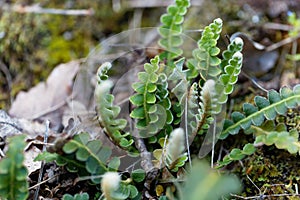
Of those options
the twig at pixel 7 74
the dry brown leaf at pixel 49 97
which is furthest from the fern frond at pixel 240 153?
the twig at pixel 7 74

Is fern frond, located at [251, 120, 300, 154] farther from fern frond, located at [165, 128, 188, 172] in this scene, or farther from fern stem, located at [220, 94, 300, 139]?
fern frond, located at [165, 128, 188, 172]

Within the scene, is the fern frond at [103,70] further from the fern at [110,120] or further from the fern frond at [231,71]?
the fern frond at [231,71]

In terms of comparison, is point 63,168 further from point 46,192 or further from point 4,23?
point 4,23

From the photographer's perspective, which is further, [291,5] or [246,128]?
[291,5]

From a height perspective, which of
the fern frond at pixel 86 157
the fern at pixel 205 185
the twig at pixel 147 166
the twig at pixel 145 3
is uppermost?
the twig at pixel 145 3

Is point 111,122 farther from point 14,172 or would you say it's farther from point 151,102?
point 14,172

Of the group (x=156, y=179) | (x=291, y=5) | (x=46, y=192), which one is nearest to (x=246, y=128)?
(x=156, y=179)

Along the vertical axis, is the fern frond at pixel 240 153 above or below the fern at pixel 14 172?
below
